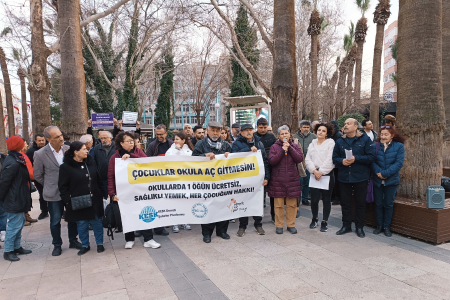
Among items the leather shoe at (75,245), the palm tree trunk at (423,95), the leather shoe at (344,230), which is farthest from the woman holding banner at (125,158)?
the palm tree trunk at (423,95)

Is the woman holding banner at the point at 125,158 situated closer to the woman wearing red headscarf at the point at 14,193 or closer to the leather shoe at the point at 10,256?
the woman wearing red headscarf at the point at 14,193

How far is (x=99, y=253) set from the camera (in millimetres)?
4793

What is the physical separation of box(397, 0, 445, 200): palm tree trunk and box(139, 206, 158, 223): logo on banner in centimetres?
449

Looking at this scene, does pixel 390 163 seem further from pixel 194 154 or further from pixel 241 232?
pixel 194 154

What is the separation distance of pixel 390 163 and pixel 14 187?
5893 mm

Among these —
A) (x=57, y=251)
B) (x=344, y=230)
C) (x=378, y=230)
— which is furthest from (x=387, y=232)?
(x=57, y=251)

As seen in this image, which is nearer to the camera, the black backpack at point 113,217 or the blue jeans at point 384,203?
the black backpack at point 113,217

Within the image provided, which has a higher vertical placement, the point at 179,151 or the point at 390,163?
the point at 179,151

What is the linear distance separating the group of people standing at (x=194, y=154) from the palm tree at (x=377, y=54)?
13.7 meters

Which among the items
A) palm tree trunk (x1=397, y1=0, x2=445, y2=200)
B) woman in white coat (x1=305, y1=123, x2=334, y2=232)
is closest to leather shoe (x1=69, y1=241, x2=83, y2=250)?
woman in white coat (x1=305, y1=123, x2=334, y2=232)

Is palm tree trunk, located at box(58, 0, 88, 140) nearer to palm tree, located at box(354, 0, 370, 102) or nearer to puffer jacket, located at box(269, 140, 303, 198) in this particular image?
puffer jacket, located at box(269, 140, 303, 198)

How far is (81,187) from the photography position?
4594mm

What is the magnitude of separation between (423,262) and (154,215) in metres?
3.89

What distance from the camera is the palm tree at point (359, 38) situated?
21222 mm
